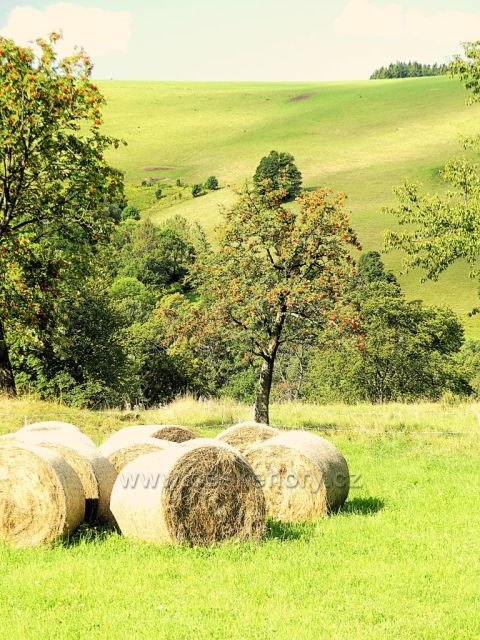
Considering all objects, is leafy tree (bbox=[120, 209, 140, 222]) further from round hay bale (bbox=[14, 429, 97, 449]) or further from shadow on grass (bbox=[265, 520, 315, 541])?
shadow on grass (bbox=[265, 520, 315, 541])

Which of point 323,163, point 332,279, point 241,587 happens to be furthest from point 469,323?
point 241,587

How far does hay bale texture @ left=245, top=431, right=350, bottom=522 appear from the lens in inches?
492

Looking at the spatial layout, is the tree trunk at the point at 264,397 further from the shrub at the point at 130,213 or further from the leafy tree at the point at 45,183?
the shrub at the point at 130,213

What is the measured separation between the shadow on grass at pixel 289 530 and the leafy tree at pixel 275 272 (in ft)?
41.4

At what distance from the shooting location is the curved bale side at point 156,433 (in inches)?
542

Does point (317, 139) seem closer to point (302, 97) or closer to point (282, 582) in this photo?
point (302, 97)

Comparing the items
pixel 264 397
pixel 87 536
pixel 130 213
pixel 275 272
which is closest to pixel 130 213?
pixel 130 213

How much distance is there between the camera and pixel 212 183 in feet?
449

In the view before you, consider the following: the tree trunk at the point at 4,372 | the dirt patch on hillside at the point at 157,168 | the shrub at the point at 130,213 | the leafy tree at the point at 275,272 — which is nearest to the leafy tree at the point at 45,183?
the tree trunk at the point at 4,372

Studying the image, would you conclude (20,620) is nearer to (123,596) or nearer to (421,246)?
(123,596)

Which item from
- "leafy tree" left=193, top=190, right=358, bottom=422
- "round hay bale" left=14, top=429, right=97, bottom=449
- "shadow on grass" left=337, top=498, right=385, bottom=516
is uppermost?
"leafy tree" left=193, top=190, right=358, bottom=422

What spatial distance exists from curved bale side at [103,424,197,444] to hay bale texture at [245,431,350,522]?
203 centimetres

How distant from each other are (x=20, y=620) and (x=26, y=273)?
17.8 m

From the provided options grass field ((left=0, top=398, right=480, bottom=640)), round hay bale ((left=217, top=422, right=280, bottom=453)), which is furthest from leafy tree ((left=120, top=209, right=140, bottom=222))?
grass field ((left=0, top=398, right=480, bottom=640))
